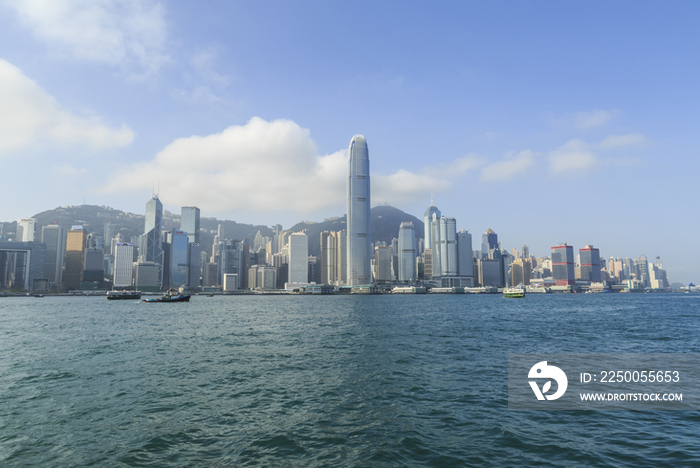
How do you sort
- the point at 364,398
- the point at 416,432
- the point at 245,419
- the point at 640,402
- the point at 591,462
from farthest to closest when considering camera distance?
the point at 364,398 → the point at 640,402 → the point at 245,419 → the point at 416,432 → the point at 591,462

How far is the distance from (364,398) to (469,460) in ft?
31.2

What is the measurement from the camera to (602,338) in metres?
49.5

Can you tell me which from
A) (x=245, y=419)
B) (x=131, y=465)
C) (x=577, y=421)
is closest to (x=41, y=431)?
(x=131, y=465)

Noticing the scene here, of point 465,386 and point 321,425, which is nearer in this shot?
point 321,425

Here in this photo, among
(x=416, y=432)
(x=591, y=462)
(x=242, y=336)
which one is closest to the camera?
(x=591, y=462)

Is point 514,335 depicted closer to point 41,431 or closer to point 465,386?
point 465,386

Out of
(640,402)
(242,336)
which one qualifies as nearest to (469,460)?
(640,402)

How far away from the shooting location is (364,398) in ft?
79.2
